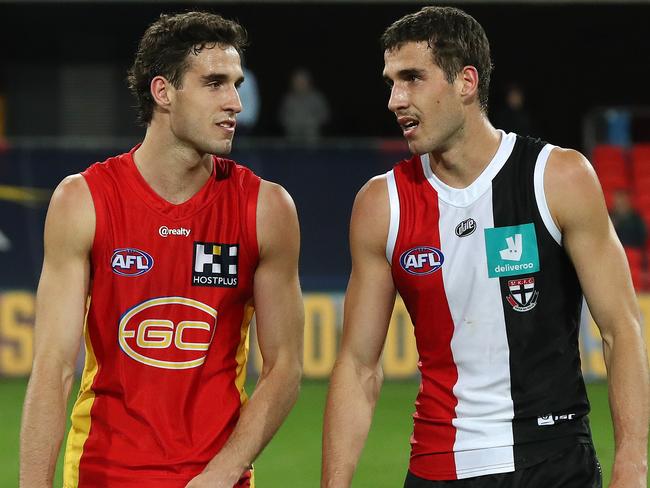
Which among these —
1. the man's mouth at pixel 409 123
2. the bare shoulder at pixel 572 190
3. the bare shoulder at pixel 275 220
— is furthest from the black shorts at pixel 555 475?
the man's mouth at pixel 409 123

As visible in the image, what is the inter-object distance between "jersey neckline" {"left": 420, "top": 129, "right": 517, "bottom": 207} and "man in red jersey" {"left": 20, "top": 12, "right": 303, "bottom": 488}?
0.47 m

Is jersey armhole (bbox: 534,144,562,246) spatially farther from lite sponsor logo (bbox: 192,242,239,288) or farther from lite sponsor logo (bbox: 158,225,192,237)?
lite sponsor logo (bbox: 158,225,192,237)

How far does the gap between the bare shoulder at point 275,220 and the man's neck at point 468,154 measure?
50 cm

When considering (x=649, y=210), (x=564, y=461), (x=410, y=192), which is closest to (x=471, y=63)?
(x=410, y=192)

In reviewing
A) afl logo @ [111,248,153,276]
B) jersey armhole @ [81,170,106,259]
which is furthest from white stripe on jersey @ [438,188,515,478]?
jersey armhole @ [81,170,106,259]

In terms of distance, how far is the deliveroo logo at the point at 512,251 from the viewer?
3918 mm

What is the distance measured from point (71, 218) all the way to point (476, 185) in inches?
49.0

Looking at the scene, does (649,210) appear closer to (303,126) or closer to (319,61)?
(303,126)

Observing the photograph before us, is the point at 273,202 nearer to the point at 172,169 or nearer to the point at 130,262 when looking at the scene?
the point at 172,169

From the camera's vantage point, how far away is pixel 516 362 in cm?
389

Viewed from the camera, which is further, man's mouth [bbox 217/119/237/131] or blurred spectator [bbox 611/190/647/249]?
blurred spectator [bbox 611/190/647/249]

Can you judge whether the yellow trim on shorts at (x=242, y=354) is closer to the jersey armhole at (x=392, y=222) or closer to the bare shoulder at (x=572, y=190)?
the jersey armhole at (x=392, y=222)

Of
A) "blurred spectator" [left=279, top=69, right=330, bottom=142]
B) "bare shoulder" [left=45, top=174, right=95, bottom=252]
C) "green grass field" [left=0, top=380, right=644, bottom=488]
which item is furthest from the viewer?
"blurred spectator" [left=279, top=69, right=330, bottom=142]

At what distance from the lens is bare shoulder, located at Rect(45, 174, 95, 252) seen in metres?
3.81
